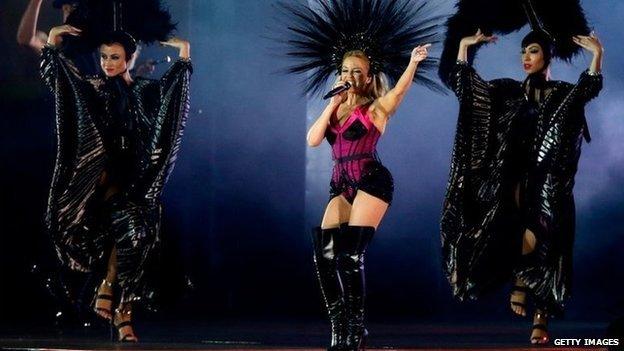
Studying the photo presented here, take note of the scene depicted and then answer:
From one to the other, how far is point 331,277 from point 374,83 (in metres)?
1.14

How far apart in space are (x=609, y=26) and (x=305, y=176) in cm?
251

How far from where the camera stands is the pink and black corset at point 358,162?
6.85m

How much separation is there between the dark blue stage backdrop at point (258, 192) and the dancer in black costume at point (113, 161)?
1.62 meters

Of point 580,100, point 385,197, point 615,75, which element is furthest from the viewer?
point 615,75

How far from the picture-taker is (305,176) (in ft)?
31.5

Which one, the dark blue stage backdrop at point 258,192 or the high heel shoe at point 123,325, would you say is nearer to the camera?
the high heel shoe at point 123,325

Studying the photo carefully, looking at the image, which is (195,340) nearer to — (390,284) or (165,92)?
(165,92)

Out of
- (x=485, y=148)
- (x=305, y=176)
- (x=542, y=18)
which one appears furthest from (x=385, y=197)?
(x=305, y=176)

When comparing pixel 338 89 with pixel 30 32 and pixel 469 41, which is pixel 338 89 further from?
pixel 30 32

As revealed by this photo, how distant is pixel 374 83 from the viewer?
7121 mm

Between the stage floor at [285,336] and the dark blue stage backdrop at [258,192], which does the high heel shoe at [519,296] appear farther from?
the dark blue stage backdrop at [258,192]

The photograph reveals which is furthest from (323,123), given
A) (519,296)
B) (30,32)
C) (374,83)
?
(30,32)

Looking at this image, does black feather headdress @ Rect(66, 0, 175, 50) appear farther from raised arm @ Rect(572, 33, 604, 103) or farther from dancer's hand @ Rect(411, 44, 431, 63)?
raised arm @ Rect(572, 33, 604, 103)

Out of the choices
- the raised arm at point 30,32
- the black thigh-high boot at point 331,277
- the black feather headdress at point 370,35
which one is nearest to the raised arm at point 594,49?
the black feather headdress at point 370,35
